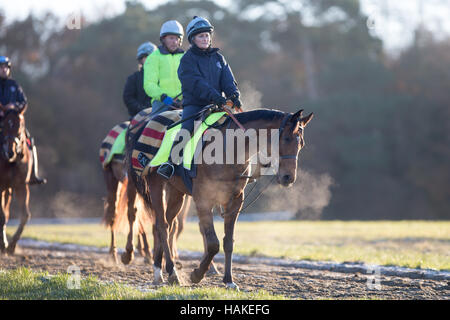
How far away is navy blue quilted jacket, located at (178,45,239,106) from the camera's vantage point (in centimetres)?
862

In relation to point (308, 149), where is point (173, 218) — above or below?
below

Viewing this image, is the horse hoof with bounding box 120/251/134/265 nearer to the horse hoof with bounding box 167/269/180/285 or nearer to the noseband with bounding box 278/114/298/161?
the horse hoof with bounding box 167/269/180/285

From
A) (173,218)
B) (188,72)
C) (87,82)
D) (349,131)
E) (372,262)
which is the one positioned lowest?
(372,262)

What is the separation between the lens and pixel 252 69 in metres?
44.4

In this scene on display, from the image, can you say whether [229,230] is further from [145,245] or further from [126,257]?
[145,245]

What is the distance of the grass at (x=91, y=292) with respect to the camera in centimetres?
709

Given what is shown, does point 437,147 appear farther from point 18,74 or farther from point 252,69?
point 18,74

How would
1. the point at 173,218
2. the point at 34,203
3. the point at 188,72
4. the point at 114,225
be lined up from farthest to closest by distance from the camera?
the point at 34,203 → the point at 114,225 → the point at 173,218 → the point at 188,72

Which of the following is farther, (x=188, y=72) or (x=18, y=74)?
(x=18, y=74)

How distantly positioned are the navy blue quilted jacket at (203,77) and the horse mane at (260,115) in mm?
477

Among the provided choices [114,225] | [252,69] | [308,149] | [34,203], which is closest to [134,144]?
[114,225]

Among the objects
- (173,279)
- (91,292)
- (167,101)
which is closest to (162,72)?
(167,101)

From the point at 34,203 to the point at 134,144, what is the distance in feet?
97.2

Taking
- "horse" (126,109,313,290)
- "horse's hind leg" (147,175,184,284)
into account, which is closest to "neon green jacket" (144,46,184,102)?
"horse's hind leg" (147,175,184,284)
